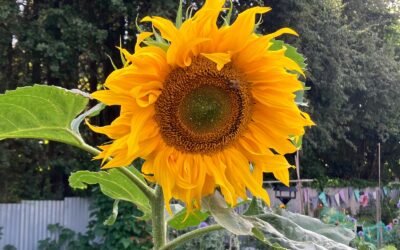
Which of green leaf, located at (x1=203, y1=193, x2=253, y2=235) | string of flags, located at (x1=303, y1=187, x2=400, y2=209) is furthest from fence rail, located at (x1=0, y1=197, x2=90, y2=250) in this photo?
green leaf, located at (x1=203, y1=193, x2=253, y2=235)

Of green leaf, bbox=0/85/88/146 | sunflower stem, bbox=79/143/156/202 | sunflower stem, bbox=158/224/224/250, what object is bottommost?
sunflower stem, bbox=158/224/224/250

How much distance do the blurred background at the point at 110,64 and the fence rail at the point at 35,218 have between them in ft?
0.86

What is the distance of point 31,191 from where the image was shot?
24.4ft

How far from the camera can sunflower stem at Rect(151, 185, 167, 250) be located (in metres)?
0.76

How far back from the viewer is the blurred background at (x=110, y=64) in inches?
260

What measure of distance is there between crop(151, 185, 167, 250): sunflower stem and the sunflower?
0.04m

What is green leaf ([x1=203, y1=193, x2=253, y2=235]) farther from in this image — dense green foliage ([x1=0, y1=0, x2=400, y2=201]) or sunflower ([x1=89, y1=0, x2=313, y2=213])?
dense green foliage ([x1=0, y1=0, x2=400, y2=201])

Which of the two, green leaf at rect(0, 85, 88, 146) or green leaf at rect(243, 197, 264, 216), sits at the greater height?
green leaf at rect(0, 85, 88, 146)

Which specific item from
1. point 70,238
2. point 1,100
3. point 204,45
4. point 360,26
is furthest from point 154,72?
point 360,26

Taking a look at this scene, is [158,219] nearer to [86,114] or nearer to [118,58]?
[86,114]

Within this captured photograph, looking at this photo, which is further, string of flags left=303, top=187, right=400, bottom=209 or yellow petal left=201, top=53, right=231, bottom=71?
string of flags left=303, top=187, right=400, bottom=209

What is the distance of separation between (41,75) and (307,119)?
23.0 feet

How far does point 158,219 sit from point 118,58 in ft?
23.6

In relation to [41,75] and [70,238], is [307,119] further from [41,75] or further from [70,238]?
[41,75]
